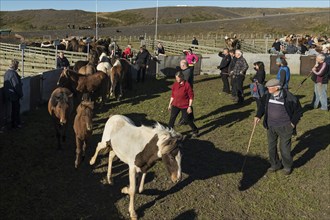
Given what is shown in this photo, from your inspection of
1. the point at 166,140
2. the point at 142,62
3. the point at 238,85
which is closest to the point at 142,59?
the point at 142,62

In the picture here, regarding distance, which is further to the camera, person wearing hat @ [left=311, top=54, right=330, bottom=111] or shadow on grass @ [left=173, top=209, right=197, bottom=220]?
person wearing hat @ [left=311, top=54, right=330, bottom=111]

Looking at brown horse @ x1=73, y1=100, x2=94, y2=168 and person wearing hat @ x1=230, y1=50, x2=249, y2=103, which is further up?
person wearing hat @ x1=230, y1=50, x2=249, y2=103

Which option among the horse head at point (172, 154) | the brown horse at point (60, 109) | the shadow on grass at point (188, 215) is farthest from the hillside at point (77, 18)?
the horse head at point (172, 154)

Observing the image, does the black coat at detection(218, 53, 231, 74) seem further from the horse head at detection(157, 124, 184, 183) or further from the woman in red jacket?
the horse head at detection(157, 124, 184, 183)

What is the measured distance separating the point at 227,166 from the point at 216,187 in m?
1.21

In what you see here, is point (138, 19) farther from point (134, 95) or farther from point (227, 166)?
point (227, 166)

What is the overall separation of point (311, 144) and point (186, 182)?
4.46m

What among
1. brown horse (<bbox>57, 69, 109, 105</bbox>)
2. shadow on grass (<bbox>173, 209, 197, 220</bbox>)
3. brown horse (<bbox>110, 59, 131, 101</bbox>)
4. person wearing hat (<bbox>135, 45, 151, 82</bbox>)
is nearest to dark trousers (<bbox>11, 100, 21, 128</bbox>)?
brown horse (<bbox>57, 69, 109, 105</bbox>)

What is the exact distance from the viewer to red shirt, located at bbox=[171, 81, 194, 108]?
978cm

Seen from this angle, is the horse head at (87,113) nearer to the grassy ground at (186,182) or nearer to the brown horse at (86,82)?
the grassy ground at (186,182)

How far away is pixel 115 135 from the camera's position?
6.97 meters

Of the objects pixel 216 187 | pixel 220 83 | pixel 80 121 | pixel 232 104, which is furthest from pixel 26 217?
pixel 220 83

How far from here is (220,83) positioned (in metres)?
20.0

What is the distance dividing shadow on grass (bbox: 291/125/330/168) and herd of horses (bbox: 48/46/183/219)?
4369mm
